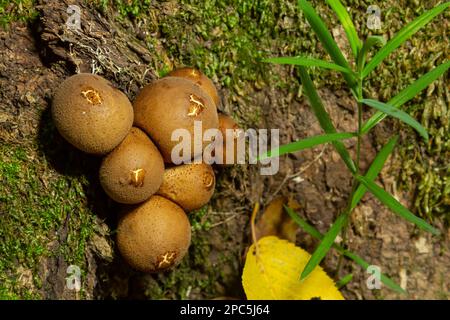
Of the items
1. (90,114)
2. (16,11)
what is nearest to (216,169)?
(90,114)

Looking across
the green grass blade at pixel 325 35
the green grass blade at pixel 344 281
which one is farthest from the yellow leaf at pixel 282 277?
the green grass blade at pixel 325 35

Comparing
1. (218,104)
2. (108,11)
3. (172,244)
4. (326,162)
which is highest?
(108,11)

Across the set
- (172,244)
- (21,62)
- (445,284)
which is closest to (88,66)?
(21,62)

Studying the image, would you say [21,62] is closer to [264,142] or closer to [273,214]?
[264,142]

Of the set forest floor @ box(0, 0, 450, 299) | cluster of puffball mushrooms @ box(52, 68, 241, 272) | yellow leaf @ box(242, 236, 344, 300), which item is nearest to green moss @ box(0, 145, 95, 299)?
forest floor @ box(0, 0, 450, 299)

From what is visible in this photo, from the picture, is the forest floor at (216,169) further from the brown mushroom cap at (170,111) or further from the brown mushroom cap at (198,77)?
the brown mushroom cap at (170,111)
